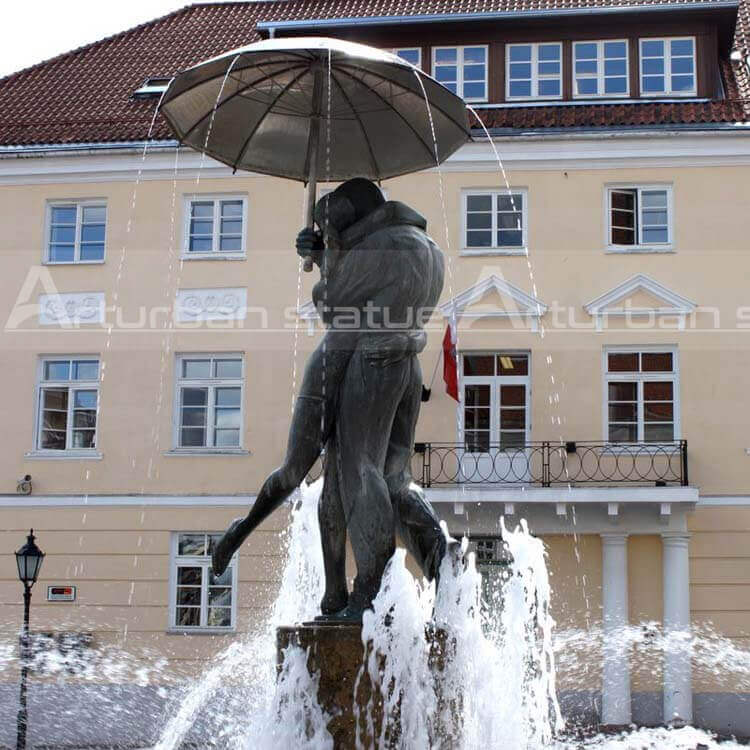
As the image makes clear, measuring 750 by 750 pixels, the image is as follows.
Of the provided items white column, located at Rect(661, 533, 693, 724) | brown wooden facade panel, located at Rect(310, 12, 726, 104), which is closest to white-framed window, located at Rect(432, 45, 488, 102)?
brown wooden facade panel, located at Rect(310, 12, 726, 104)

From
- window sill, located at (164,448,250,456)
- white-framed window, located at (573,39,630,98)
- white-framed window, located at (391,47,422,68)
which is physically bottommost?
window sill, located at (164,448,250,456)

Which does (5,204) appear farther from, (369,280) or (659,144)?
(369,280)

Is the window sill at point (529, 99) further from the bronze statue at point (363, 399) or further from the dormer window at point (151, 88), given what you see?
the bronze statue at point (363, 399)

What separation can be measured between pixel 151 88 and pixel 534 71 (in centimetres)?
728

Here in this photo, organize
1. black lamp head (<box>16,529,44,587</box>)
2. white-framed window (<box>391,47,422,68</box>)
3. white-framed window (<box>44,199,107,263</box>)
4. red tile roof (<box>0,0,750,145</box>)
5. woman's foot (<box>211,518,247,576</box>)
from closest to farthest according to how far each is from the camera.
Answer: woman's foot (<box>211,518,247,576</box>), black lamp head (<box>16,529,44,587</box>), red tile roof (<box>0,0,750,145</box>), white-framed window (<box>44,199,107,263</box>), white-framed window (<box>391,47,422,68</box>)

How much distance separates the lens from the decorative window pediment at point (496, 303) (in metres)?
23.2

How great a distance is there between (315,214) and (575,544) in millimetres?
15540

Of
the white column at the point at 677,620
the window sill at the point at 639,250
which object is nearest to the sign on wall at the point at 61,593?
the white column at the point at 677,620

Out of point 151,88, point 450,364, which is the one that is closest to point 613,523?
point 450,364

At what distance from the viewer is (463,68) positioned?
81.5 ft

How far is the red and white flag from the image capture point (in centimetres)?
2192

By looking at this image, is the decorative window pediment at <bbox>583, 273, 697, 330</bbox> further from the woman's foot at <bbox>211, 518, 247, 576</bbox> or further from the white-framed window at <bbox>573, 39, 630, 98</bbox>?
the woman's foot at <bbox>211, 518, 247, 576</bbox>

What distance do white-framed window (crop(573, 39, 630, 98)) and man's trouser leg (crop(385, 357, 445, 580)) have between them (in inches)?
708

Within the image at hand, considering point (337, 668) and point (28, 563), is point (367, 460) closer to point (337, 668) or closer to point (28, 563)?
point (337, 668)
